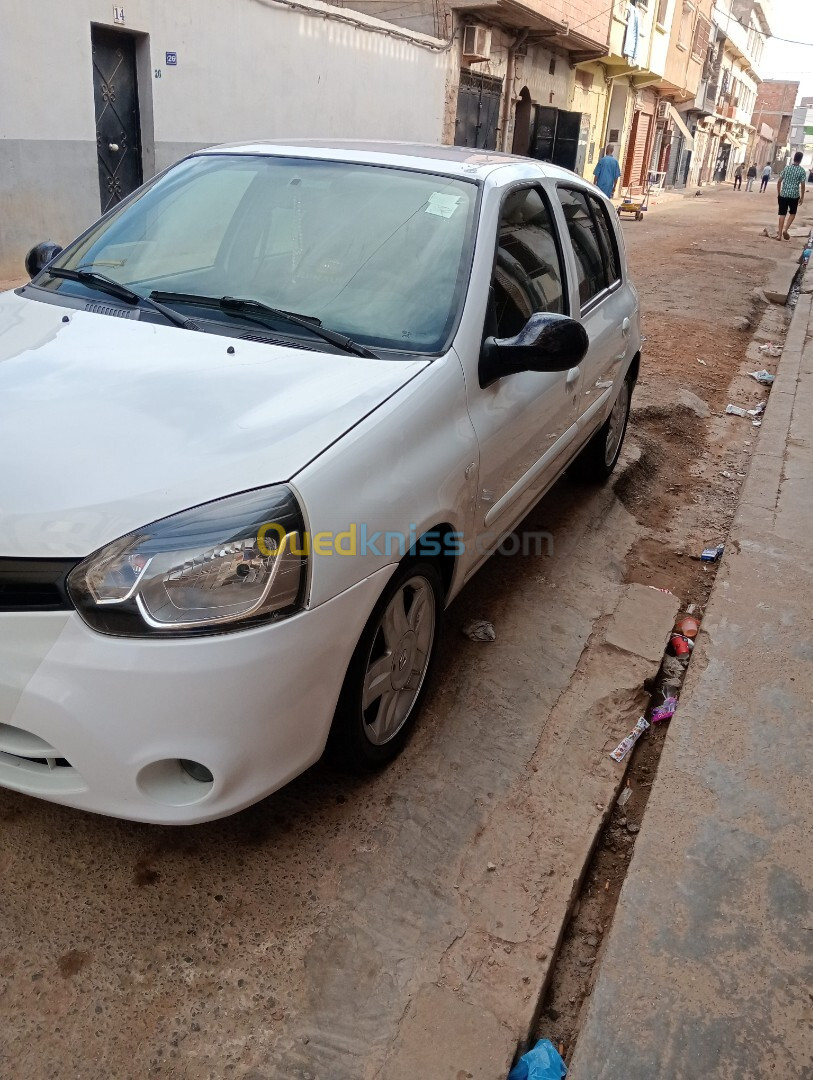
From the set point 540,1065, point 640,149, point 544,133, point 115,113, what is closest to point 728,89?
point 640,149

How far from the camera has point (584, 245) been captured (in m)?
4.07

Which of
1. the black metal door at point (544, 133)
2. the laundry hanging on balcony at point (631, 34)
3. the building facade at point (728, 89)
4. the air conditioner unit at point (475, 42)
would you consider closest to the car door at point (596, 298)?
the air conditioner unit at point (475, 42)

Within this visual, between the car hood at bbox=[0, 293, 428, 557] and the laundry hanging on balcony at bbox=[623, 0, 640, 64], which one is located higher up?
the laundry hanging on balcony at bbox=[623, 0, 640, 64]

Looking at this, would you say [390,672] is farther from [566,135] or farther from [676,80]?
[676,80]

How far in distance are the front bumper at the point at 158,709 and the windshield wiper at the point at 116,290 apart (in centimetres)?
113

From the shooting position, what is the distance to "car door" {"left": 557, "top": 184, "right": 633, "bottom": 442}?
3891 mm

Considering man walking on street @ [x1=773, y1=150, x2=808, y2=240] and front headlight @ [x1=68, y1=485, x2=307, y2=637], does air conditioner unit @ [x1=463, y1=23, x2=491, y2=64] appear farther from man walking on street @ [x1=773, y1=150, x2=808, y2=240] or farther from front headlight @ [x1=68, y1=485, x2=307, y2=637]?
front headlight @ [x1=68, y1=485, x2=307, y2=637]

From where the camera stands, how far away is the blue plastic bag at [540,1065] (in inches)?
74.4

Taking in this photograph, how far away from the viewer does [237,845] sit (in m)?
2.41

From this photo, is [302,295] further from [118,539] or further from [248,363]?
[118,539]

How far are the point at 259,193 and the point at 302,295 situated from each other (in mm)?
660

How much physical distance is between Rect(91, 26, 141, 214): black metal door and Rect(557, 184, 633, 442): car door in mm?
7132

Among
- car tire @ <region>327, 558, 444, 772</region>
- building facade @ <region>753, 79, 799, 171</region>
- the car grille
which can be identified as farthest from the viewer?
building facade @ <region>753, 79, 799, 171</region>

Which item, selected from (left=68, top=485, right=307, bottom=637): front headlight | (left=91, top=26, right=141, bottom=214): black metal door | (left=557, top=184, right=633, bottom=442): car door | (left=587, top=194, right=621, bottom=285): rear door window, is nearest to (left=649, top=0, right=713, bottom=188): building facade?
(left=91, top=26, right=141, bottom=214): black metal door
